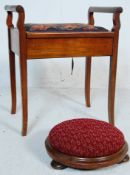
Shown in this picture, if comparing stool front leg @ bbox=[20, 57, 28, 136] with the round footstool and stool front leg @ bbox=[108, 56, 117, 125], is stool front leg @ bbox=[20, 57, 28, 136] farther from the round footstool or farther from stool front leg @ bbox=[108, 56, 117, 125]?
stool front leg @ bbox=[108, 56, 117, 125]

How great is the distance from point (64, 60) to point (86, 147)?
1.21m

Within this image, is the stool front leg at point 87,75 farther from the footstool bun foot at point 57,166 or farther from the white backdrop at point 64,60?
the footstool bun foot at point 57,166

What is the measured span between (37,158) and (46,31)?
1.74 ft

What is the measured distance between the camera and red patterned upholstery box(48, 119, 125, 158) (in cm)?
103

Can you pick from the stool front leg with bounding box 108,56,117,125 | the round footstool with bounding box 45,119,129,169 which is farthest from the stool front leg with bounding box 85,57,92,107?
the round footstool with bounding box 45,119,129,169

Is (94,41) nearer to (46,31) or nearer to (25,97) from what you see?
(46,31)

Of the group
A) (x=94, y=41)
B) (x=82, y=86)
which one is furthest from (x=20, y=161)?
(x=82, y=86)

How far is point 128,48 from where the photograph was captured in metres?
2.13

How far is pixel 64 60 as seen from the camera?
7.08ft

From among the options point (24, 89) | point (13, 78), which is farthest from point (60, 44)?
point (13, 78)

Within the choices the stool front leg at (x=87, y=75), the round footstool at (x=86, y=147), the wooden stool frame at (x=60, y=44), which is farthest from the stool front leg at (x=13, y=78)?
the round footstool at (x=86, y=147)

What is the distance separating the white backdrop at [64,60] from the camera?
6.70 feet

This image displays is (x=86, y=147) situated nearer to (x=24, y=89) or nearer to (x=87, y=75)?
(x=24, y=89)

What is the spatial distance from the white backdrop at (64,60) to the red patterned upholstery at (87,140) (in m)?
1.07
